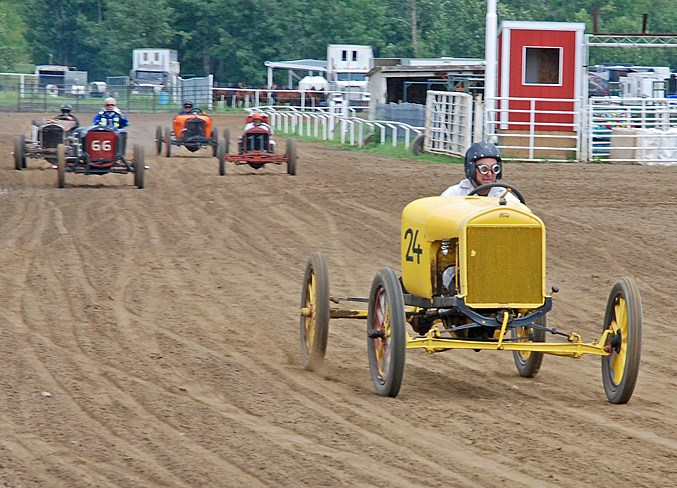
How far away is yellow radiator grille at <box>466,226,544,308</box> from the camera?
7.30 metres

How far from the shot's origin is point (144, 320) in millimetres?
9961

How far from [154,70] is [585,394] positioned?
67.4 m

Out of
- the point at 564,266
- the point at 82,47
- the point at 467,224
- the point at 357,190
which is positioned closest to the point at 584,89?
the point at 357,190

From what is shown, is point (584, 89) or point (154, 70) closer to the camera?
point (584, 89)

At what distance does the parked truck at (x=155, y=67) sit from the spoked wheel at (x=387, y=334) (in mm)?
61218

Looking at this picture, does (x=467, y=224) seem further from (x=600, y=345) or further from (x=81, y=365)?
(x=81, y=365)

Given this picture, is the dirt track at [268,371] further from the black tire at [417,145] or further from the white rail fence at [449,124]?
the black tire at [417,145]

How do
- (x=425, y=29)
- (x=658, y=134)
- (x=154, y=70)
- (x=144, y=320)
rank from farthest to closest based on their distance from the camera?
(x=425, y=29), (x=154, y=70), (x=658, y=134), (x=144, y=320)

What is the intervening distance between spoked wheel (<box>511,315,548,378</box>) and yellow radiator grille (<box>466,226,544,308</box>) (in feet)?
1.72

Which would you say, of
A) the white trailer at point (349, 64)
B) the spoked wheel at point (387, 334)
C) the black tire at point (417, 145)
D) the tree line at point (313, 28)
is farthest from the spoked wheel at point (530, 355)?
the tree line at point (313, 28)

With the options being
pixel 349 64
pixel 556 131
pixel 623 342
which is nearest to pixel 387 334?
pixel 623 342

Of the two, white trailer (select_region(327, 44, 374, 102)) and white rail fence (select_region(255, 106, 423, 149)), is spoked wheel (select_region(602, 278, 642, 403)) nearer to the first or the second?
white rail fence (select_region(255, 106, 423, 149))

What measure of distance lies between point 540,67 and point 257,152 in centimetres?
844

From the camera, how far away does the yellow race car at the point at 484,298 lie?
713cm
